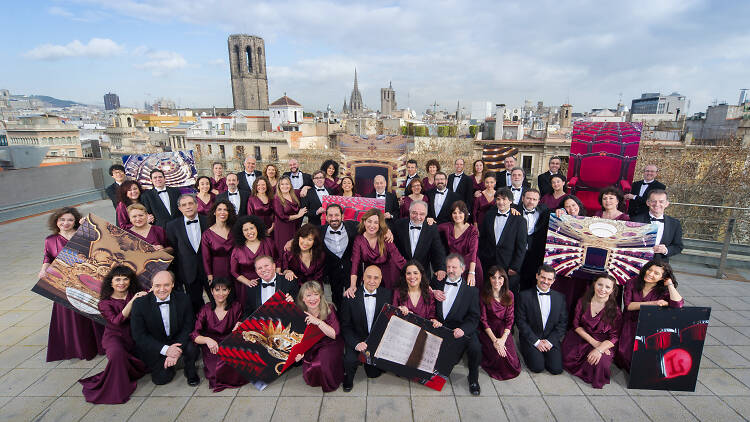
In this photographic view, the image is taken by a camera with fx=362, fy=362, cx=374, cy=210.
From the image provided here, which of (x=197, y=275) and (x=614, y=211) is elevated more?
(x=614, y=211)

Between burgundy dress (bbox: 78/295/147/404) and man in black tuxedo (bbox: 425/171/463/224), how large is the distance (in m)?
4.39

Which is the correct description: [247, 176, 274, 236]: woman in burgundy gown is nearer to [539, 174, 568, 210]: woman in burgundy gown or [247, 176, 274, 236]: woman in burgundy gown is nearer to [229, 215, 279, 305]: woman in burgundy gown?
[229, 215, 279, 305]: woman in burgundy gown

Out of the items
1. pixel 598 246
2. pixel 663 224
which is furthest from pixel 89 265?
pixel 663 224

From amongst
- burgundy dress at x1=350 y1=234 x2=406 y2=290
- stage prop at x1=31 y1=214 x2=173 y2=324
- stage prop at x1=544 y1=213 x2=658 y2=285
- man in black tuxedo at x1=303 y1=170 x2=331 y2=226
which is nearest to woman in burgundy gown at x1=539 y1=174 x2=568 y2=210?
stage prop at x1=544 y1=213 x2=658 y2=285

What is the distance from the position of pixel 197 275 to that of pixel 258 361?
1866 mm

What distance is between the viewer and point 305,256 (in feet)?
15.7

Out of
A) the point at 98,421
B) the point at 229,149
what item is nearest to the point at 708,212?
the point at 98,421

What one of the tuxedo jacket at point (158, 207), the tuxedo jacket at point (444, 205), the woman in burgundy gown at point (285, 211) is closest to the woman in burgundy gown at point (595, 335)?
the tuxedo jacket at point (444, 205)

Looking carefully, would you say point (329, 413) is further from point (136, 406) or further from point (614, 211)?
point (614, 211)

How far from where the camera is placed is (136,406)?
381 cm

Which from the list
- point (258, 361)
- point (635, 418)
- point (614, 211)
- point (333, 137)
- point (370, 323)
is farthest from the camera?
point (333, 137)

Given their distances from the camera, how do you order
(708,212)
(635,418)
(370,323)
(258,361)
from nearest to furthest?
(635,418) < (258,361) < (370,323) < (708,212)

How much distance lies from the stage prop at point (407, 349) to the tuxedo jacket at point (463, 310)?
0.32 m

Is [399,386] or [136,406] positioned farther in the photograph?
[399,386]
